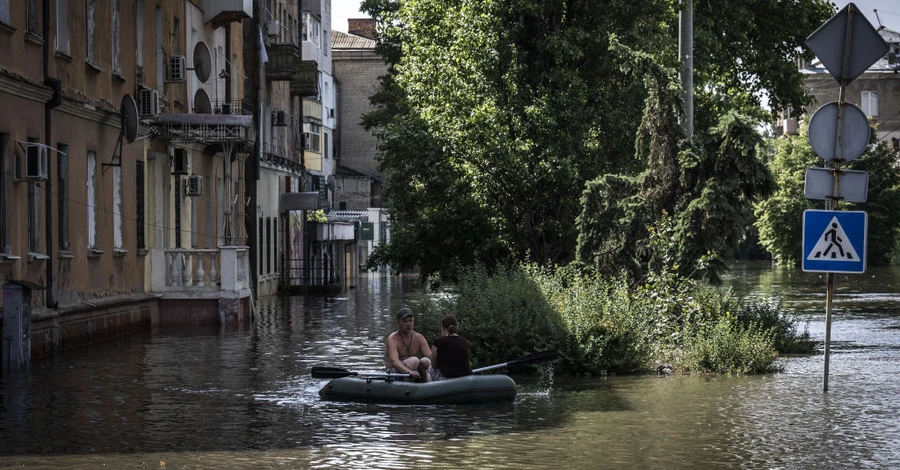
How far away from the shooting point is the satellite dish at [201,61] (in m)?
37.7

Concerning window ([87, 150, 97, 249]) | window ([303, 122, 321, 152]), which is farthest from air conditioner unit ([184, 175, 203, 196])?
window ([303, 122, 321, 152])

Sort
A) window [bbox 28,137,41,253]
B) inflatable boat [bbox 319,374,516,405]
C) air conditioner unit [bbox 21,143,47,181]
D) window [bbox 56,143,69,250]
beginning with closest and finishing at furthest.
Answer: inflatable boat [bbox 319,374,516,405], air conditioner unit [bbox 21,143,47,181], window [bbox 28,137,41,253], window [bbox 56,143,69,250]

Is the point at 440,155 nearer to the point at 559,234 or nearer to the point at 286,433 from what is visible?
the point at 559,234

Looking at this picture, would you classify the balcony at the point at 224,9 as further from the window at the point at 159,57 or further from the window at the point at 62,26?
the window at the point at 62,26

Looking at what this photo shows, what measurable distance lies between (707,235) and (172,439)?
1304 centimetres

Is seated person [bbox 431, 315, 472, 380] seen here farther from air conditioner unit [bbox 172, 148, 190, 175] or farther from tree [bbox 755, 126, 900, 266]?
tree [bbox 755, 126, 900, 266]

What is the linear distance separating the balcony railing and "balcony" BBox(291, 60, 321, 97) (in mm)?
23610

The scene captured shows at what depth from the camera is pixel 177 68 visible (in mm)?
35719

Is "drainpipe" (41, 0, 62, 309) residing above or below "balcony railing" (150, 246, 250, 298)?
above

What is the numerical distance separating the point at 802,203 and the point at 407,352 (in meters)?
82.6

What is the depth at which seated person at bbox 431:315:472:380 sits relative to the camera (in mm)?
19234

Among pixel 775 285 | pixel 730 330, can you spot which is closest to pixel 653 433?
pixel 730 330

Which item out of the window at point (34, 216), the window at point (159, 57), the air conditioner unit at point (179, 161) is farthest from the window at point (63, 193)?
the air conditioner unit at point (179, 161)

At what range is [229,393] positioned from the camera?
A: 19797 mm
